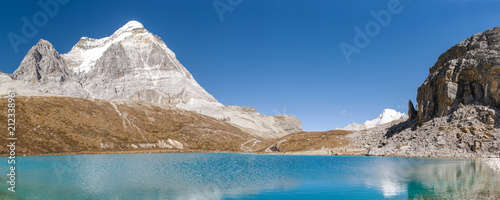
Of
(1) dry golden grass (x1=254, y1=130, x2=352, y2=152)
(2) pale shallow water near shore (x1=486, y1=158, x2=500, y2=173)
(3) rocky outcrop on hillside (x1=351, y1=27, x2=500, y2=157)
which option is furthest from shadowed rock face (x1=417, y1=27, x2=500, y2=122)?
(2) pale shallow water near shore (x1=486, y1=158, x2=500, y2=173)

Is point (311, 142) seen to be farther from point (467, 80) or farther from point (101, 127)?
point (101, 127)

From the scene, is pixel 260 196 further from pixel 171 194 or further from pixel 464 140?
pixel 464 140

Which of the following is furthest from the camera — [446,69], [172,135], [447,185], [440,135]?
[172,135]

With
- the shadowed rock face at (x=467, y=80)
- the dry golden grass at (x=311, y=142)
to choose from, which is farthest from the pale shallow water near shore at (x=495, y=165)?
the dry golden grass at (x=311, y=142)

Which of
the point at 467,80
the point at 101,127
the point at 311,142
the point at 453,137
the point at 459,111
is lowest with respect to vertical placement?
the point at 453,137

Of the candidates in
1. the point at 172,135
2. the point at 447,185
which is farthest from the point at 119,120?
the point at 447,185

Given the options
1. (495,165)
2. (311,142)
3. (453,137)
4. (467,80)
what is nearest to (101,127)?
(311,142)

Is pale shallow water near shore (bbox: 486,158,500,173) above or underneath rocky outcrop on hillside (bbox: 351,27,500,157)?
underneath

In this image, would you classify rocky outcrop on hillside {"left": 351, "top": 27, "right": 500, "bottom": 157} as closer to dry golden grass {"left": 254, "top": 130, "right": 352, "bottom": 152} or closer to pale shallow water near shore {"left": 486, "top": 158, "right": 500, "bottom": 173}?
dry golden grass {"left": 254, "top": 130, "right": 352, "bottom": 152}
